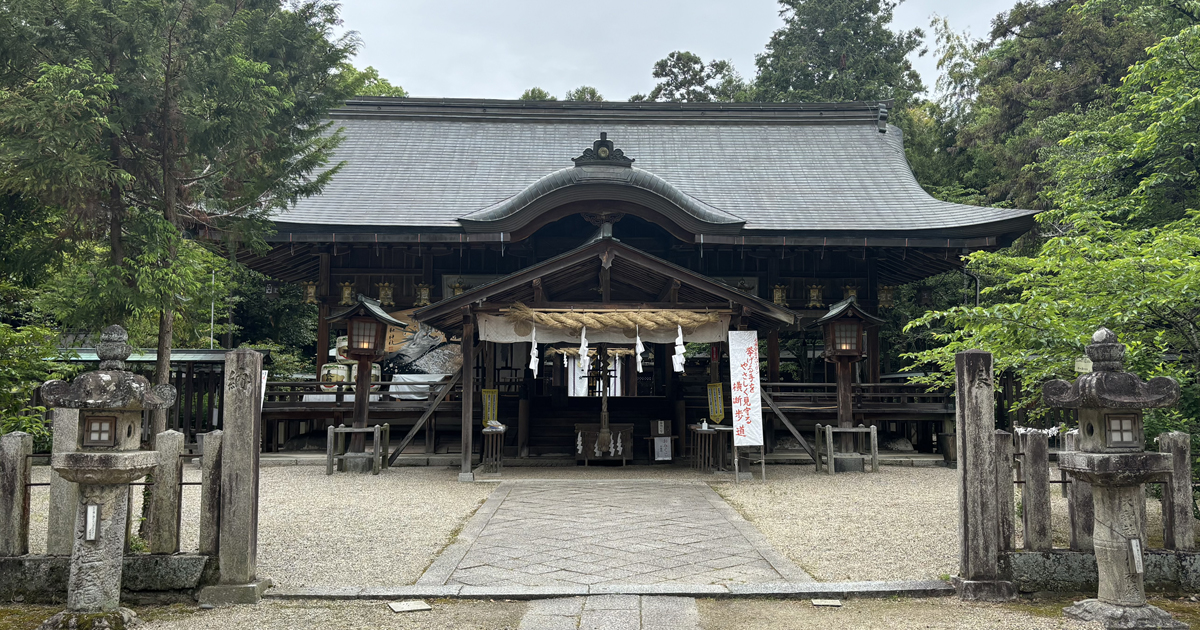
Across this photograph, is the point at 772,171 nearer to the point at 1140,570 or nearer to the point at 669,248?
the point at 669,248

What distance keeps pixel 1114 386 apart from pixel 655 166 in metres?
15.2

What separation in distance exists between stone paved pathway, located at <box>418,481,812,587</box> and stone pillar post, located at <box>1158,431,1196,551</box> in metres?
2.42

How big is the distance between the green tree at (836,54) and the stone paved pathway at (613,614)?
1261 inches

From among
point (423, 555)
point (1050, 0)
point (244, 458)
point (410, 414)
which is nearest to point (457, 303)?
point (410, 414)

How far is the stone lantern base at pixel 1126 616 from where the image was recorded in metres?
4.25

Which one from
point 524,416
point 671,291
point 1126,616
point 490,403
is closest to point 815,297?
point 671,291

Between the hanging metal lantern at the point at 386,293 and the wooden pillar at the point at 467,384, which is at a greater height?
the hanging metal lantern at the point at 386,293

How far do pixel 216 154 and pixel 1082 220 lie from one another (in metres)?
8.36

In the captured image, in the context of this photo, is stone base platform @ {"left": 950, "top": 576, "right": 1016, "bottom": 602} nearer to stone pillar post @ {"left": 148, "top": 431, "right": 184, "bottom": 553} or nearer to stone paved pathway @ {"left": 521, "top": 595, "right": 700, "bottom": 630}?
stone paved pathway @ {"left": 521, "top": 595, "right": 700, "bottom": 630}

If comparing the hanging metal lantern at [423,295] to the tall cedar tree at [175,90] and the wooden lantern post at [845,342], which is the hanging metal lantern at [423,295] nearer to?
the tall cedar tree at [175,90]

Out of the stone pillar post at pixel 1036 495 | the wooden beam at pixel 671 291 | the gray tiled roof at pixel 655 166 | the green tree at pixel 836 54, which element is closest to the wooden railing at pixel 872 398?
the wooden beam at pixel 671 291

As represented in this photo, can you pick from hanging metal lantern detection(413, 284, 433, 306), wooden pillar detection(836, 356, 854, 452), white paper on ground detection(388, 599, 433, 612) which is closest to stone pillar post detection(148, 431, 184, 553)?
white paper on ground detection(388, 599, 433, 612)

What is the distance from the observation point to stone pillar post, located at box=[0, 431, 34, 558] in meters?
4.82

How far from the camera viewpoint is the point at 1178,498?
4.98m
